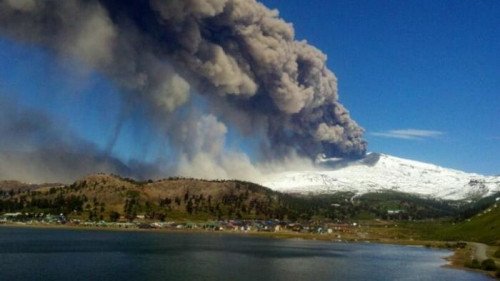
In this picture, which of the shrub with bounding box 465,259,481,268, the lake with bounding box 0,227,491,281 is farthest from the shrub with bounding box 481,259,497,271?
the lake with bounding box 0,227,491,281

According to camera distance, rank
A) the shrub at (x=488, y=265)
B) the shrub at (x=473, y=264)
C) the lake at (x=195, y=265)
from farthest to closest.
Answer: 1. the shrub at (x=473, y=264)
2. the shrub at (x=488, y=265)
3. the lake at (x=195, y=265)

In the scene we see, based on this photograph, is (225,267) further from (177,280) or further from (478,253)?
(478,253)

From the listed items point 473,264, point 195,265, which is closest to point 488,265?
point 473,264

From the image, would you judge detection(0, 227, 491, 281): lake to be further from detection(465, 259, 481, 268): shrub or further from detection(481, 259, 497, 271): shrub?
detection(465, 259, 481, 268): shrub

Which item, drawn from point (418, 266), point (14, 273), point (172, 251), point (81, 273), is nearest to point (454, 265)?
point (418, 266)

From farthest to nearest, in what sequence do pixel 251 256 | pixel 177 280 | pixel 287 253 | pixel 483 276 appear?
pixel 287 253, pixel 251 256, pixel 483 276, pixel 177 280

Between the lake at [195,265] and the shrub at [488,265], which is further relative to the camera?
the shrub at [488,265]

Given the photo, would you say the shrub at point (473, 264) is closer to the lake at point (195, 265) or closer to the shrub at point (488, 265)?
the shrub at point (488, 265)

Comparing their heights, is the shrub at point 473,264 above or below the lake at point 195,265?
above

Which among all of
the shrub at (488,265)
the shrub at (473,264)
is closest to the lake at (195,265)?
the shrub at (488,265)

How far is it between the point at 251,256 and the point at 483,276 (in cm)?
5143

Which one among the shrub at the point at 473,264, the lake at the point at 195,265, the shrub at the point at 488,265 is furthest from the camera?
the shrub at the point at 473,264

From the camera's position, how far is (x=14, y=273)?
3529 inches

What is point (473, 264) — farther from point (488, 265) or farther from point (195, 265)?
point (195, 265)
